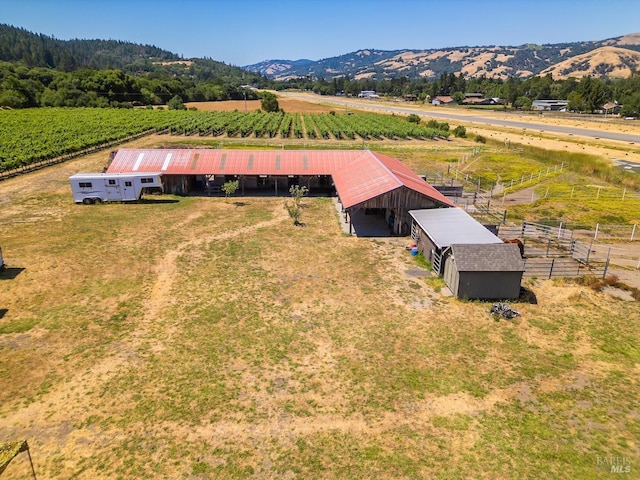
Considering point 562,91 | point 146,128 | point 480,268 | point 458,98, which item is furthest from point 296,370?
point 562,91

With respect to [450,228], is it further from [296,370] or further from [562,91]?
[562,91]

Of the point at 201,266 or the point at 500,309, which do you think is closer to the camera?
the point at 500,309

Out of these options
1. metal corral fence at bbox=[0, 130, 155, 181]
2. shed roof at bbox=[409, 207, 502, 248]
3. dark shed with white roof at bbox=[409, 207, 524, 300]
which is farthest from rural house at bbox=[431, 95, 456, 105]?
dark shed with white roof at bbox=[409, 207, 524, 300]

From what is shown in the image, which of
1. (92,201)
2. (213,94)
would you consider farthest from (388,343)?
(213,94)

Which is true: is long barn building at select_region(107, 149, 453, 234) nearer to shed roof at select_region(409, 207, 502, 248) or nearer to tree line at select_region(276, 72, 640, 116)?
shed roof at select_region(409, 207, 502, 248)

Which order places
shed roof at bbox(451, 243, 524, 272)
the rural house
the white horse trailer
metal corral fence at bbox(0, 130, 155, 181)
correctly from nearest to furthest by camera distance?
shed roof at bbox(451, 243, 524, 272) < the white horse trailer < metal corral fence at bbox(0, 130, 155, 181) < the rural house

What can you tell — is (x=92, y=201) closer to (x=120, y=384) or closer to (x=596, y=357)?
(x=120, y=384)
